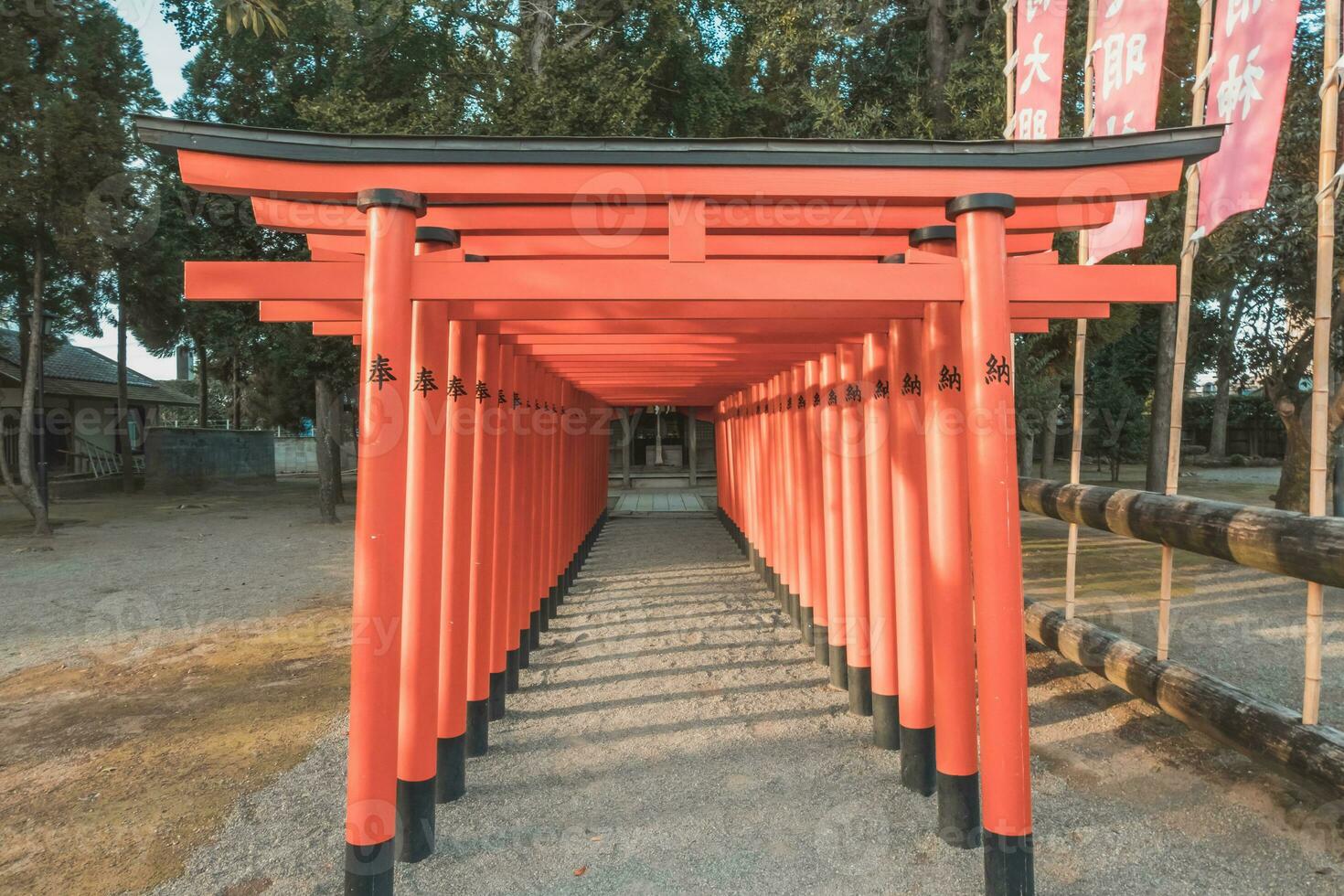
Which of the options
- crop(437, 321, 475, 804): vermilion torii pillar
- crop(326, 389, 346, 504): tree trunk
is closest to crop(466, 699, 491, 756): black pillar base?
crop(437, 321, 475, 804): vermilion torii pillar

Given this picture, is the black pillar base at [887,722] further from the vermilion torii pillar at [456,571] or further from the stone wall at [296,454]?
the stone wall at [296,454]

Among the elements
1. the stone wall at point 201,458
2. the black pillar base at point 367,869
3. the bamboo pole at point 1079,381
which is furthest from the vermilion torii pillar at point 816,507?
the stone wall at point 201,458

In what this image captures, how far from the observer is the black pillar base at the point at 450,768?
11.0 ft

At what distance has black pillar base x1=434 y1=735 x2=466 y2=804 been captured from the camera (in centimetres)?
337

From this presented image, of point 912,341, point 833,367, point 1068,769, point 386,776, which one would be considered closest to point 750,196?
point 912,341

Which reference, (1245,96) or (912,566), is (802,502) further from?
(1245,96)

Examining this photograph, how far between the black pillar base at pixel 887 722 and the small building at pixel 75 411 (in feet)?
77.8

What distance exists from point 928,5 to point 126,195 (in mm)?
13436

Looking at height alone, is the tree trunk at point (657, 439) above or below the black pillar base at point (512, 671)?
above

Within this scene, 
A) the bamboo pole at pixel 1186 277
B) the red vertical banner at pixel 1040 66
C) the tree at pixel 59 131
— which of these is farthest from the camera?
the tree at pixel 59 131

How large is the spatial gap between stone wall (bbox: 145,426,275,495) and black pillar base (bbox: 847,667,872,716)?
20.8 meters

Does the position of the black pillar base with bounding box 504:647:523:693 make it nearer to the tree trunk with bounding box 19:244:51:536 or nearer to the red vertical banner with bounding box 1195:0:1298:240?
the red vertical banner with bounding box 1195:0:1298:240

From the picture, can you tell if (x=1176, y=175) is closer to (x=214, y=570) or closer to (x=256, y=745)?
(x=256, y=745)

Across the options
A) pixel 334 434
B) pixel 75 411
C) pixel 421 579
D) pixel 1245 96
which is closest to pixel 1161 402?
pixel 1245 96
